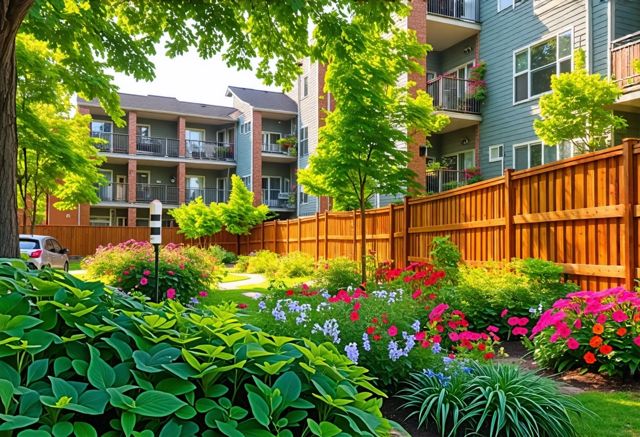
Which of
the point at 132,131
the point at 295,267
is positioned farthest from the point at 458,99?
the point at 132,131

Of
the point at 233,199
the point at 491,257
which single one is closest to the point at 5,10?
the point at 491,257

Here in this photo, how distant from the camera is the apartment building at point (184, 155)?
101 feet

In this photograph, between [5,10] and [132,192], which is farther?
[132,192]

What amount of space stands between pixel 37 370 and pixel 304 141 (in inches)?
1142

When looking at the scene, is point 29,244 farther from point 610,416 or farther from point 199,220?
point 610,416

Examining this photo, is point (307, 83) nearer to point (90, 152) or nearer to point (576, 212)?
point (90, 152)

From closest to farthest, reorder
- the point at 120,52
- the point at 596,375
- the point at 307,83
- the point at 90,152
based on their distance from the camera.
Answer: the point at 596,375, the point at 120,52, the point at 90,152, the point at 307,83

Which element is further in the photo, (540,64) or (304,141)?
(304,141)

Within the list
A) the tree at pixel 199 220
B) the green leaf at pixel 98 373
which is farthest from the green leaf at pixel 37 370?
the tree at pixel 199 220

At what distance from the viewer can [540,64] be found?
600 inches

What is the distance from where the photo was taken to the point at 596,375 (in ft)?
16.0

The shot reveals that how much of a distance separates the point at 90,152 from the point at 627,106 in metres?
18.7

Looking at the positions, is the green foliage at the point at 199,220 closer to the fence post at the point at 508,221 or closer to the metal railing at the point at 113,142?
the metal railing at the point at 113,142

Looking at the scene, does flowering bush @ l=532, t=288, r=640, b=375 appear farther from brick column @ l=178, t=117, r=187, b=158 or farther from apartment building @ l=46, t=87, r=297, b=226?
brick column @ l=178, t=117, r=187, b=158
